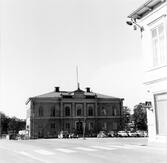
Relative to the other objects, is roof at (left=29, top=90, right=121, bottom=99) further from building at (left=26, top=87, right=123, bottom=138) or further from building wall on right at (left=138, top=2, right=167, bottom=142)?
building wall on right at (left=138, top=2, right=167, bottom=142)

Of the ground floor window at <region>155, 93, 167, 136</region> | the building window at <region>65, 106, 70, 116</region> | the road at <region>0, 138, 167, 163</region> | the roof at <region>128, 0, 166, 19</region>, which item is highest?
the roof at <region>128, 0, 166, 19</region>

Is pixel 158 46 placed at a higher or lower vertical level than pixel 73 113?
higher

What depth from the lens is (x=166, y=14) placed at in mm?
17719

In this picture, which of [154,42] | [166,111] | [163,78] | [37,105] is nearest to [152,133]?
[166,111]

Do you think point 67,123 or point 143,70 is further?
point 67,123

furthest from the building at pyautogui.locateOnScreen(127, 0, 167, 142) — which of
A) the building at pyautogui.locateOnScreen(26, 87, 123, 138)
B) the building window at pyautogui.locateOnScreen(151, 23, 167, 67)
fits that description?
the building at pyautogui.locateOnScreen(26, 87, 123, 138)

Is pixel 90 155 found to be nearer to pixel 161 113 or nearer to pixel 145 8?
pixel 161 113

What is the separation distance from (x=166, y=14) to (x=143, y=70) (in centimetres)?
408

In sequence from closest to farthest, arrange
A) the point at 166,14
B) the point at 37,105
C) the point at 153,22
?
1. the point at 166,14
2. the point at 153,22
3. the point at 37,105

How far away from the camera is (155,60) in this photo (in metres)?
19.1

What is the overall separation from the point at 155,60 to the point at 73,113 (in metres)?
52.1

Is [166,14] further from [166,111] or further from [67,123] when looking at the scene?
[67,123]

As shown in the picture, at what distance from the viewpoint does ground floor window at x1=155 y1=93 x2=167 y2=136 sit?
1853 centimetres

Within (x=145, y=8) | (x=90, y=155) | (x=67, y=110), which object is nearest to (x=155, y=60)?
(x=145, y=8)
